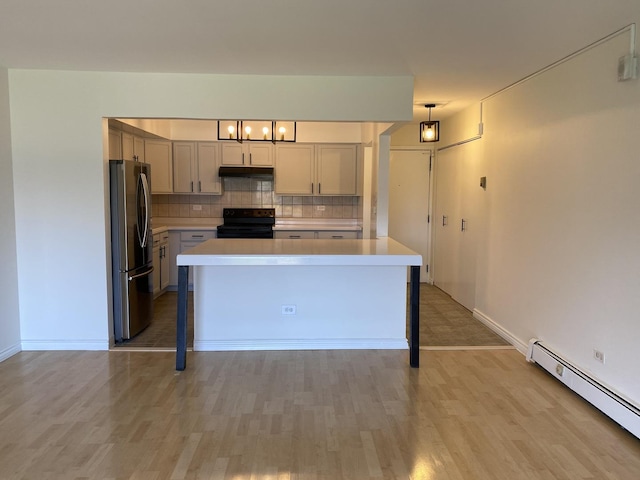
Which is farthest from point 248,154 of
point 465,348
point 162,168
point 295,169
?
point 465,348

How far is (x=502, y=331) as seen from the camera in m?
4.29

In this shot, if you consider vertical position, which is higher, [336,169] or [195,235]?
[336,169]

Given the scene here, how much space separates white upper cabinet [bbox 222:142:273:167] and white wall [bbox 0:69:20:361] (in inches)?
113

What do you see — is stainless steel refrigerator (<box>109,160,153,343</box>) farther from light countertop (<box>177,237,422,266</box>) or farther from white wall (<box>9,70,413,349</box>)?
light countertop (<box>177,237,422,266</box>)

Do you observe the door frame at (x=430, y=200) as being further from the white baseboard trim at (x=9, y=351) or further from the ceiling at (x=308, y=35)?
the white baseboard trim at (x=9, y=351)

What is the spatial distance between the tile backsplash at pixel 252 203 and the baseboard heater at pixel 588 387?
11.3 feet

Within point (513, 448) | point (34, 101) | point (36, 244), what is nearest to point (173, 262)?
point (36, 244)

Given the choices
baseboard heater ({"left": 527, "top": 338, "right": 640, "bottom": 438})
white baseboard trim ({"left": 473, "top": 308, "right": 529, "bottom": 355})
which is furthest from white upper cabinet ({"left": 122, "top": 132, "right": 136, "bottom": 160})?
baseboard heater ({"left": 527, "top": 338, "right": 640, "bottom": 438})

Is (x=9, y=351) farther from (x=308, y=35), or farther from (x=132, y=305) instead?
(x=308, y=35)

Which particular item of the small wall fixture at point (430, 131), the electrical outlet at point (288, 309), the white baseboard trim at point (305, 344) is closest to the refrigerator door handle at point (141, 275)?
the white baseboard trim at point (305, 344)

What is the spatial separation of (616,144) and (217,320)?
321 cm

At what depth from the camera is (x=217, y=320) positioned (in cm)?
391

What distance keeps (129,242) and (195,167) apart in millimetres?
2415

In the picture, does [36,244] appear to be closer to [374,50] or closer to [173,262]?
[173,262]
